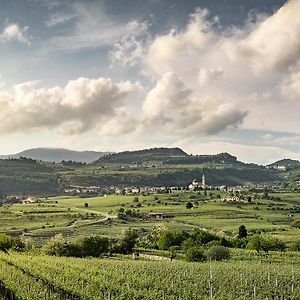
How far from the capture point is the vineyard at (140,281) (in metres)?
42.9

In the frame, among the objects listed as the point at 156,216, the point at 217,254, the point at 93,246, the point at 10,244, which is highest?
the point at 10,244

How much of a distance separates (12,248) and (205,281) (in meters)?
41.1

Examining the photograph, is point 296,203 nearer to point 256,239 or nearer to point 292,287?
point 256,239

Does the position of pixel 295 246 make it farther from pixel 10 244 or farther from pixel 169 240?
pixel 10 244

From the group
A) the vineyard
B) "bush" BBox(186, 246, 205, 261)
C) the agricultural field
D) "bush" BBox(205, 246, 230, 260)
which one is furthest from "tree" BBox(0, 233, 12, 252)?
"bush" BBox(205, 246, 230, 260)

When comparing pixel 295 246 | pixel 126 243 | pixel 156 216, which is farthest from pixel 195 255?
pixel 156 216

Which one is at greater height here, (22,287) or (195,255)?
(22,287)

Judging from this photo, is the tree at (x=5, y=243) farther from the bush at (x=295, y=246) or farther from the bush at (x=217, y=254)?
the bush at (x=295, y=246)

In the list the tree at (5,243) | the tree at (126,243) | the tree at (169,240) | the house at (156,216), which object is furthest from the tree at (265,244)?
the house at (156,216)

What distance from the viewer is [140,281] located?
156ft

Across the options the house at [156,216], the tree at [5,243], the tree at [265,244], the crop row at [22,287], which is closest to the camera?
the crop row at [22,287]

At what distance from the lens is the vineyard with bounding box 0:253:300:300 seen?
4294 cm

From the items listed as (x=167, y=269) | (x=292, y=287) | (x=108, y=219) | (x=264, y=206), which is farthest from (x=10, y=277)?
(x=264, y=206)

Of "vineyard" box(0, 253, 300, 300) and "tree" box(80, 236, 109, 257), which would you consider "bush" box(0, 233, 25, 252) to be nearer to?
"tree" box(80, 236, 109, 257)
